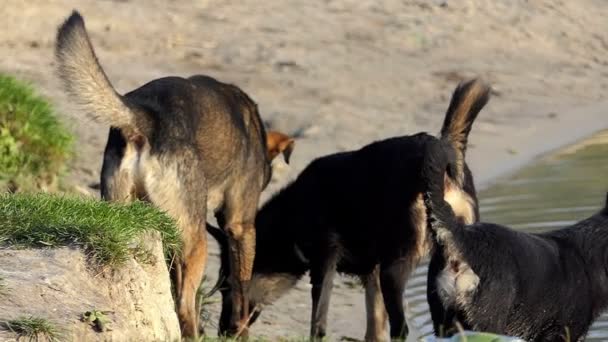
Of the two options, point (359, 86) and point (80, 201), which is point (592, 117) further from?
point (80, 201)

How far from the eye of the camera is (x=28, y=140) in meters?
10.3

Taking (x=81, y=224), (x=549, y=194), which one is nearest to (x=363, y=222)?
(x=81, y=224)

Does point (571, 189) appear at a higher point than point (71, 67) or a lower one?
lower

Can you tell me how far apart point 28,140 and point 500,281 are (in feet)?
16.1

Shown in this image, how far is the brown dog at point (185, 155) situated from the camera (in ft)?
23.9

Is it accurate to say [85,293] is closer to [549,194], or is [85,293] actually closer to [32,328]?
[32,328]

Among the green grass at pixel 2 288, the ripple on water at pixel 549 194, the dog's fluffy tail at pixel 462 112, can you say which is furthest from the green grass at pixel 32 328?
the ripple on water at pixel 549 194

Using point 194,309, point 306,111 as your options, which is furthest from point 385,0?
point 194,309

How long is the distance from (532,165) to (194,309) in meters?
6.14

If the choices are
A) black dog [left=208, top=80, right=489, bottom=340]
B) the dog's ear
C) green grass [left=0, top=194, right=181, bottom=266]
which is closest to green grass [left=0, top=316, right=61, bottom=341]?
green grass [left=0, top=194, right=181, bottom=266]

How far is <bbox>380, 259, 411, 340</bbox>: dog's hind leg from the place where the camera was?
25.6ft

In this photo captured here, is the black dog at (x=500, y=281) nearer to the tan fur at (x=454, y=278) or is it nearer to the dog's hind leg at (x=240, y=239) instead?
the tan fur at (x=454, y=278)

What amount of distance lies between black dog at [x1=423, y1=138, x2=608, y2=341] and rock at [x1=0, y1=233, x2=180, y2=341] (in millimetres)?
1214

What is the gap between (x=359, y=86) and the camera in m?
14.2
